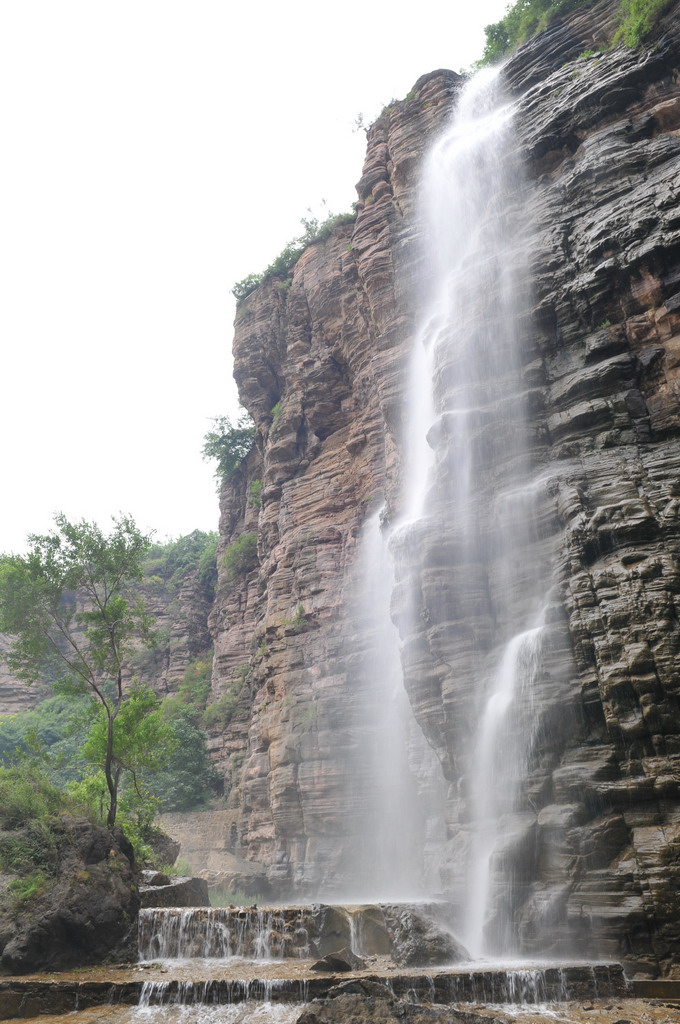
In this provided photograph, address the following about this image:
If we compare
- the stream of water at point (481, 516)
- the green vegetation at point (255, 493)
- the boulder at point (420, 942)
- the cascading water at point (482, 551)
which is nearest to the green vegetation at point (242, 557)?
the green vegetation at point (255, 493)

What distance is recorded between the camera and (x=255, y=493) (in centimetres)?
4294

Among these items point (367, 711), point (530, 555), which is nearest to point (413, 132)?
point (530, 555)

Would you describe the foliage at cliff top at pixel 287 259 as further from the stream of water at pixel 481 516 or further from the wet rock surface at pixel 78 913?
the wet rock surface at pixel 78 913

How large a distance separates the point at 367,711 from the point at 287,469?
14.5 metres

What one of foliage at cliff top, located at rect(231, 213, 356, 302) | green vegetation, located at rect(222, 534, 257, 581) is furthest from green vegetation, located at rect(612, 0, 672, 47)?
green vegetation, located at rect(222, 534, 257, 581)

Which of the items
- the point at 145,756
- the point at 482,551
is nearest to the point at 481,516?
the point at 482,551

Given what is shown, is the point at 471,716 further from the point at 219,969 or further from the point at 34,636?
the point at 34,636

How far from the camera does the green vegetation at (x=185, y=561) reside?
53406 millimetres

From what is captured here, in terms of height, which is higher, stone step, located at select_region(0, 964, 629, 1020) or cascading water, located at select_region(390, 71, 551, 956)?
cascading water, located at select_region(390, 71, 551, 956)

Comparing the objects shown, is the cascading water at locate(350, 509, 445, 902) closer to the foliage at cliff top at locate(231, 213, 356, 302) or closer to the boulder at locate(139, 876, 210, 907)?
the boulder at locate(139, 876, 210, 907)

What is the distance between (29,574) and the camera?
65.8 feet

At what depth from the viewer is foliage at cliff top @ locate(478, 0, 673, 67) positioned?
22.5 meters

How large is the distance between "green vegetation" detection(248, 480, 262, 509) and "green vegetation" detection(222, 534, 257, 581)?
1941 millimetres

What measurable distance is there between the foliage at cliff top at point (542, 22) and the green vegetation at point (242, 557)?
27.7m
